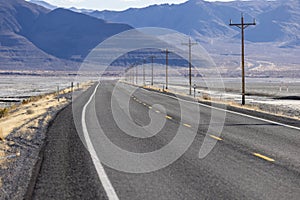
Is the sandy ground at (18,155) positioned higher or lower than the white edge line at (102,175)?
lower

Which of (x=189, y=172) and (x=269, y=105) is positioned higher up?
(x=189, y=172)

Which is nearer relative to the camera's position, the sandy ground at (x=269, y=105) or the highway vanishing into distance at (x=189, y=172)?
the highway vanishing into distance at (x=189, y=172)

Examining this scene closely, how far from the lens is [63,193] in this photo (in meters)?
7.83

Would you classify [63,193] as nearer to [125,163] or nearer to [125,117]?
[125,163]

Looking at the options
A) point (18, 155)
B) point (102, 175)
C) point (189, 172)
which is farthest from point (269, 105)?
point (102, 175)

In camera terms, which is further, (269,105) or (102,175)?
(269,105)

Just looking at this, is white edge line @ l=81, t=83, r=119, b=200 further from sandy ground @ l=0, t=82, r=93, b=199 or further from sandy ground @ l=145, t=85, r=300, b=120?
sandy ground @ l=145, t=85, r=300, b=120

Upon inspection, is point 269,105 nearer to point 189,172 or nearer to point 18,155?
point 18,155

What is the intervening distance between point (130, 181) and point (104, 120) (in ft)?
41.2

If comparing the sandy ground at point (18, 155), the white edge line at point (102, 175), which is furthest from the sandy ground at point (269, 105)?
the white edge line at point (102, 175)

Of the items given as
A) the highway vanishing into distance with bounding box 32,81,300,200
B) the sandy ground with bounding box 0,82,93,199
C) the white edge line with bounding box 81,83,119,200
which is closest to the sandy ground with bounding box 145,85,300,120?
the highway vanishing into distance with bounding box 32,81,300,200

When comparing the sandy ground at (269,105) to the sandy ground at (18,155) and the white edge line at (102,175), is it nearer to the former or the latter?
the sandy ground at (18,155)

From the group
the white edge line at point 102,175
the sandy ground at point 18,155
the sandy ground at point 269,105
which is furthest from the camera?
the sandy ground at point 269,105

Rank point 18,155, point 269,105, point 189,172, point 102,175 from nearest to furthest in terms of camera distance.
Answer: point 102,175, point 189,172, point 18,155, point 269,105
